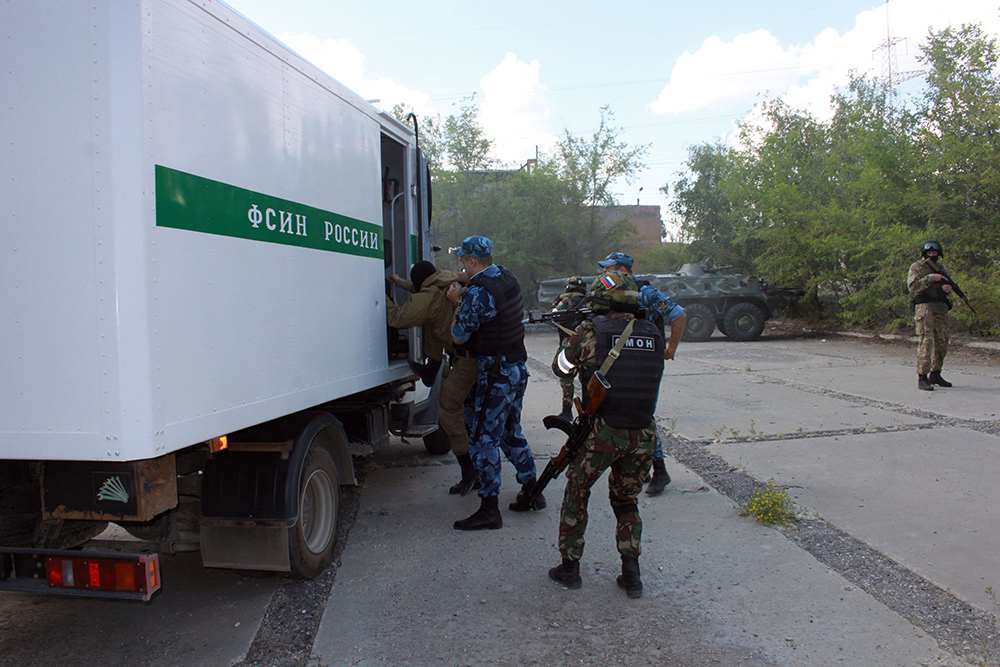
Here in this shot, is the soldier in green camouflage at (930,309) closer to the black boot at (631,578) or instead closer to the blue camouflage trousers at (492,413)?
the blue camouflage trousers at (492,413)

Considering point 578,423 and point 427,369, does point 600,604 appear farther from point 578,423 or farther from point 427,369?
point 427,369

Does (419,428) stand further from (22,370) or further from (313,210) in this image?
(22,370)

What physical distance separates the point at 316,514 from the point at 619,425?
67.1 inches

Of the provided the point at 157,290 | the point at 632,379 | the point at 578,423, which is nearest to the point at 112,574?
the point at 157,290

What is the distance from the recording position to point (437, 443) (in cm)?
631

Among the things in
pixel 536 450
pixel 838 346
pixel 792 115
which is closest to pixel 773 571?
pixel 536 450

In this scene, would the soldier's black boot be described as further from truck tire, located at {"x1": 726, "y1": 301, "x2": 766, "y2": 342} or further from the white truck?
the white truck

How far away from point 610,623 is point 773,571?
3.44 ft

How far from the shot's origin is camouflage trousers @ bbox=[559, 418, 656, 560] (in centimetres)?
335

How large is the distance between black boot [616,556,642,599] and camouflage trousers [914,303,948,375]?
22.8ft

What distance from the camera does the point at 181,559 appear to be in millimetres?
4062

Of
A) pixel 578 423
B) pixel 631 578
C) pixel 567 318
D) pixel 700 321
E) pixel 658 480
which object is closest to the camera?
pixel 631 578

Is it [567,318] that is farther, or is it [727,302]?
[727,302]

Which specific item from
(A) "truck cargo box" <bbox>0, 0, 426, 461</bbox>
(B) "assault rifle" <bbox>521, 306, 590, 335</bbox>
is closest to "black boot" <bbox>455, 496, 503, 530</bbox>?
(A) "truck cargo box" <bbox>0, 0, 426, 461</bbox>
